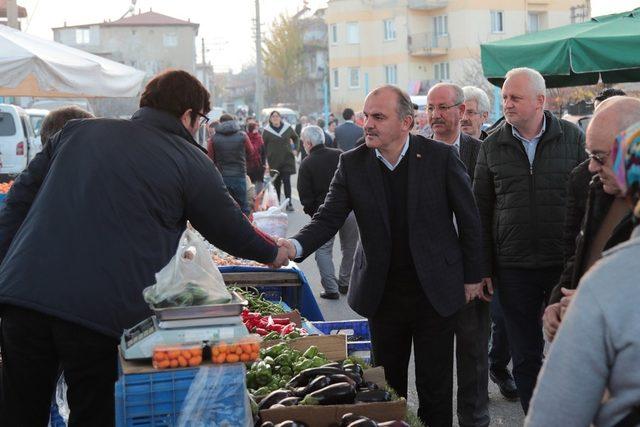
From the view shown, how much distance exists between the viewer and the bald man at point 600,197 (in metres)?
3.77

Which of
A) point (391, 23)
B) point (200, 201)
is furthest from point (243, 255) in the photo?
point (391, 23)

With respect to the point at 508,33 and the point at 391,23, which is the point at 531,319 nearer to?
the point at 508,33

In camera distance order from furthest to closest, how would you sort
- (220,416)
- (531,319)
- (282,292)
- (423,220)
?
(282,292)
(531,319)
(423,220)
(220,416)

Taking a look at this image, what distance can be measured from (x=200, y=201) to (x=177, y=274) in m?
0.49

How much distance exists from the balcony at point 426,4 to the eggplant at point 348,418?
6935cm

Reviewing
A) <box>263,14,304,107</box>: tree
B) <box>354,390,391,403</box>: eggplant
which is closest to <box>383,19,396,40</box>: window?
<box>263,14,304,107</box>: tree

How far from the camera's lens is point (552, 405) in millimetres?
2488

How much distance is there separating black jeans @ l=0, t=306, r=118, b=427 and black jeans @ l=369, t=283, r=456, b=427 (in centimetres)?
161

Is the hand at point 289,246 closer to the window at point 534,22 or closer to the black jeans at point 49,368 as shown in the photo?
the black jeans at point 49,368

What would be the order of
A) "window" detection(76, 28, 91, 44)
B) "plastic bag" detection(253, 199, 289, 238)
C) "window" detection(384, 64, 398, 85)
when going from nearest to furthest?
"plastic bag" detection(253, 199, 289, 238), "window" detection(384, 64, 398, 85), "window" detection(76, 28, 91, 44)

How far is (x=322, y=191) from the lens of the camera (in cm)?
1088

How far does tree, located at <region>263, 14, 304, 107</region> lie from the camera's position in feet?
307

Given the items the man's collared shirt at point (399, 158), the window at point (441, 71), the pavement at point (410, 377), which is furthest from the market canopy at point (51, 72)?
the window at point (441, 71)

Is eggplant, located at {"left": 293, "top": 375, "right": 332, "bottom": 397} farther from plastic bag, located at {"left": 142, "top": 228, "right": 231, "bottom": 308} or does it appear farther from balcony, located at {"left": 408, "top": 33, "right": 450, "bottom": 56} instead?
balcony, located at {"left": 408, "top": 33, "right": 450, "bottom": 56}
